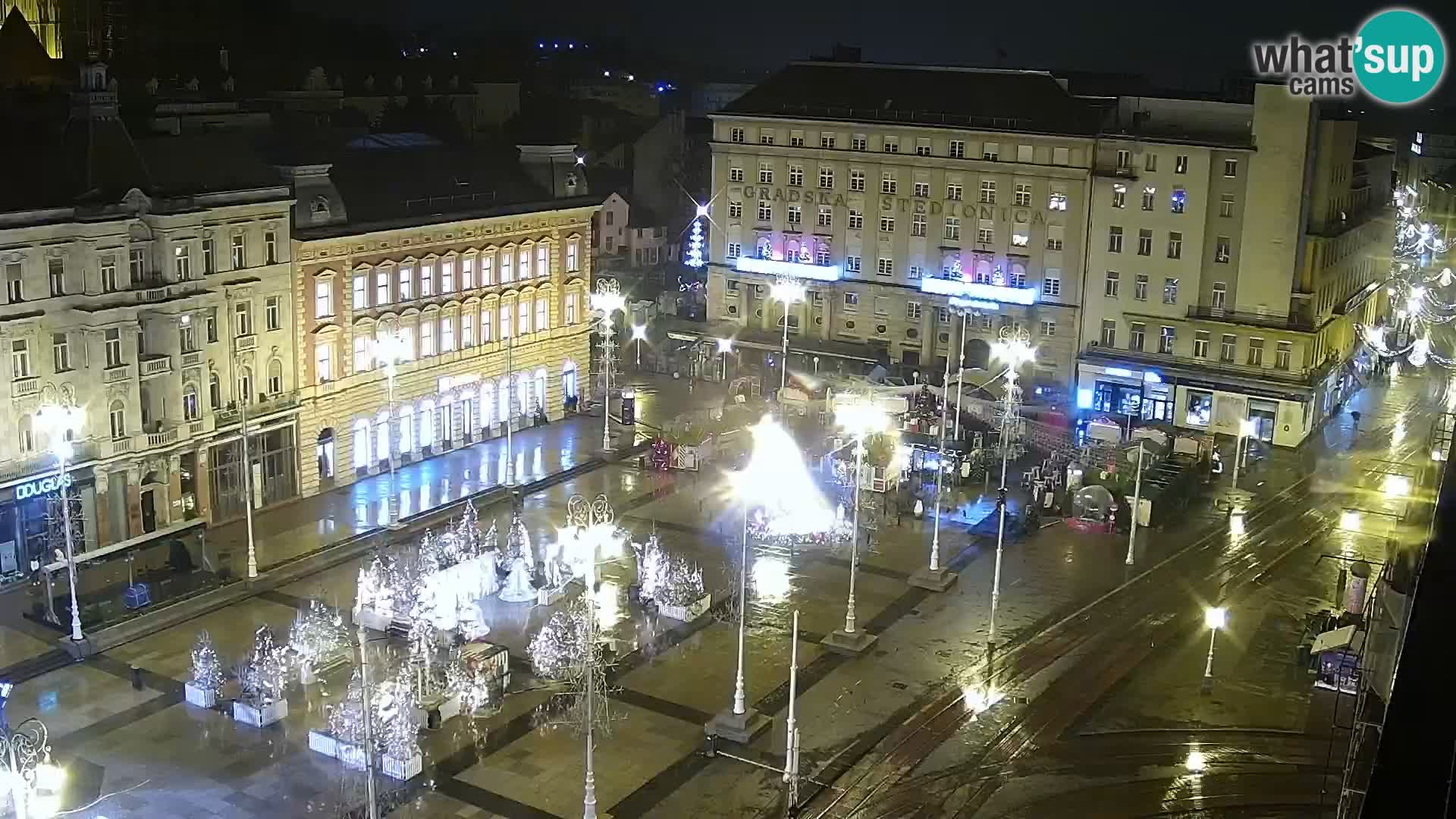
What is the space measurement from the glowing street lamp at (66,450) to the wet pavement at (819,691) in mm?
1996

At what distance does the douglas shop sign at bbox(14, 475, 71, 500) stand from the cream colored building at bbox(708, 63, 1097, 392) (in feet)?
150

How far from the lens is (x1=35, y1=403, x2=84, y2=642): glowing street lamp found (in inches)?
1739

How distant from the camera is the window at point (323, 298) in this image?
61031mm

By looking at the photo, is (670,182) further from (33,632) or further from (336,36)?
(33,632)

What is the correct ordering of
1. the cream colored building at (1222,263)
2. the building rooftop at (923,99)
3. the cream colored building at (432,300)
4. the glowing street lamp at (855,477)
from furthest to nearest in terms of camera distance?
the building rooftop at (923,99)
the cream colored building at (1222,263)
the cream colored building at (432,300)
the glowing street lamp at (855,477)

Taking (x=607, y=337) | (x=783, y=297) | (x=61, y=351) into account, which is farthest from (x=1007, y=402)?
(x=61, y=351)

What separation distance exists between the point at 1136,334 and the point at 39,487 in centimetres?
5588

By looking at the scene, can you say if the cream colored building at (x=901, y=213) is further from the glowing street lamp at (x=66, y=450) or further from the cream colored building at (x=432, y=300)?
the glowing street lamp at (x=66, y=450)

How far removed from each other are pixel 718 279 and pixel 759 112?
10957mm

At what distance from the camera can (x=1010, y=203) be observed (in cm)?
8138

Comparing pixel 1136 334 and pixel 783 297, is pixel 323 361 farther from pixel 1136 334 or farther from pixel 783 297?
pixel 1136 334

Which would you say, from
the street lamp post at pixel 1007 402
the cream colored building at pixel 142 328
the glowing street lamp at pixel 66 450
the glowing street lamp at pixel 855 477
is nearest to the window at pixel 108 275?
the cream colored building at pixel 142 328

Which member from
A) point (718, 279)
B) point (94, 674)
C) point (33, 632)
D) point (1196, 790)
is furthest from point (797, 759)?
point (718, 279)

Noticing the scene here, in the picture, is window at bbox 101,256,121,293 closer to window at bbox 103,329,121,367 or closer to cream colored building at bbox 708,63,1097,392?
window at bbox 103,329,121,367
